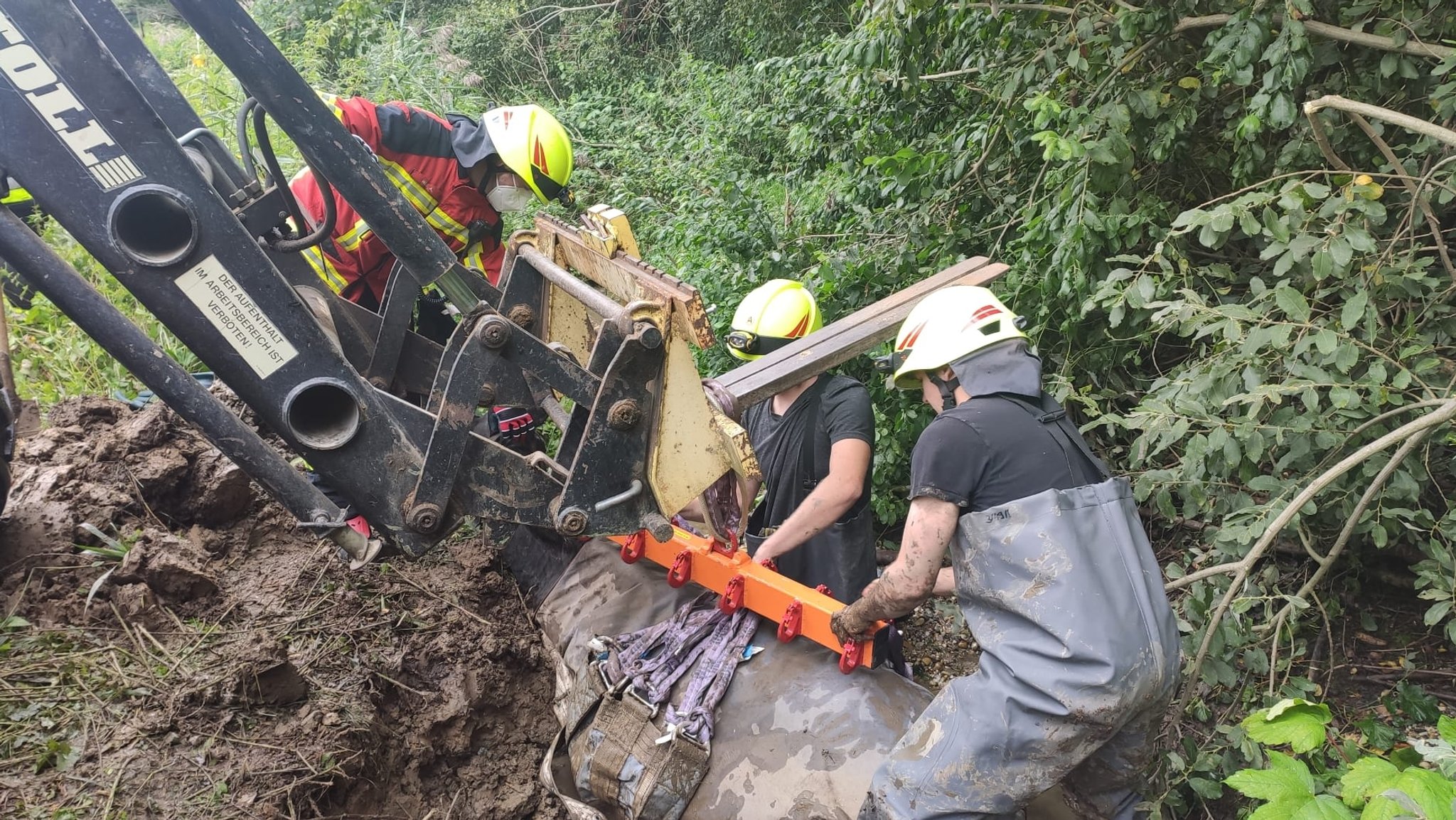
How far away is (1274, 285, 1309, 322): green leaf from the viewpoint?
2.51 metres

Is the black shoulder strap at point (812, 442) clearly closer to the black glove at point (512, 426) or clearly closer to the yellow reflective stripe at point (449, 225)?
the black glove at point (512, 426)

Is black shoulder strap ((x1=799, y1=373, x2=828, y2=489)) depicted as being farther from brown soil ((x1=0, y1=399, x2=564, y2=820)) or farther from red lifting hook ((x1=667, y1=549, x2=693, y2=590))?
brown soil ((x1=0, y1=399, x2=564, y2=820))

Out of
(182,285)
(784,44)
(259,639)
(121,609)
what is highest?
(182,285)

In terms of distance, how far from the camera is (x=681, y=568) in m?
3.02

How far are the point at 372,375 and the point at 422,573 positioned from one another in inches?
34.1

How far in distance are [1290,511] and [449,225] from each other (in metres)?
3.42

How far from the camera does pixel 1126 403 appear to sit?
4.24m

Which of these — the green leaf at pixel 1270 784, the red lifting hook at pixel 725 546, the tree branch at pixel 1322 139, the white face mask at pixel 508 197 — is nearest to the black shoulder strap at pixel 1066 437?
the green leaf at pixel 1270 784

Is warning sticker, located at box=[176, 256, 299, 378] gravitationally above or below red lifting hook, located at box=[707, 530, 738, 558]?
above

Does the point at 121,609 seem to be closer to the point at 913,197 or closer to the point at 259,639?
the point at 259,639

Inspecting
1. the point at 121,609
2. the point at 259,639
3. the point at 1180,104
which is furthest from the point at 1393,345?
the point at 121,609

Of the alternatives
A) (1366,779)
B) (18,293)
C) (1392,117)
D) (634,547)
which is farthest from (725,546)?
(18,293)

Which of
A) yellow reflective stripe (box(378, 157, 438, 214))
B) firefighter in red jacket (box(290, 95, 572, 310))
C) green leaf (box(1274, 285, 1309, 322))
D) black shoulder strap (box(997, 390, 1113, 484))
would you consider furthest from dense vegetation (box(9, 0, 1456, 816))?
yellow reflective stripe (box(378, 157, 438, 214))

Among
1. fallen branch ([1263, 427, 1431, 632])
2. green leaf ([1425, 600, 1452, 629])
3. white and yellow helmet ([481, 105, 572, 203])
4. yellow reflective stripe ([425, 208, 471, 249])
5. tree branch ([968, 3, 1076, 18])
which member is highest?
white and yellow helmet ([481, 105, 572, 203])
